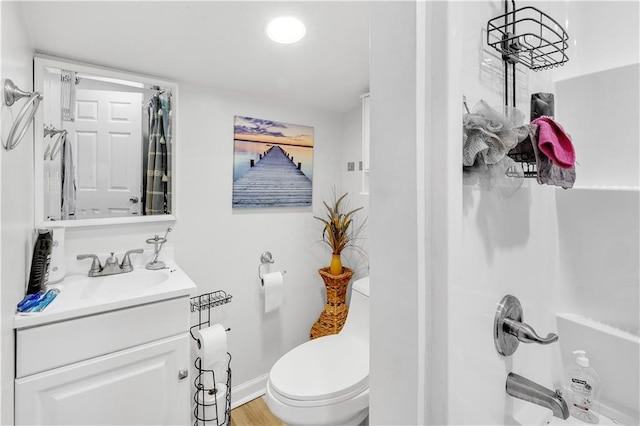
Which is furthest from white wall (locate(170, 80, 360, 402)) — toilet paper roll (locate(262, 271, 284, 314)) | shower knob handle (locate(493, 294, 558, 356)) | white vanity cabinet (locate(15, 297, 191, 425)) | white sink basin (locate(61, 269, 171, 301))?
shower knob handle (locate(493, 294, 558, 356))

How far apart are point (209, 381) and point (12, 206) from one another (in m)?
1.29

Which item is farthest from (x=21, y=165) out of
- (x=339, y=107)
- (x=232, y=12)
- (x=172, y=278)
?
(x=339, y=107)

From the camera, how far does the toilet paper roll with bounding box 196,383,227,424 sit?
1.66 m

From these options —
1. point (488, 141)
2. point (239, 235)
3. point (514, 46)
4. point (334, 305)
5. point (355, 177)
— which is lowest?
point (334, 305)

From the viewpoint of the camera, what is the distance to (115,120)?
65.6 inches

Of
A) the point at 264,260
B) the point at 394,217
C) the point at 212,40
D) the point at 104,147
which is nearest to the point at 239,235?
the point at 264,260

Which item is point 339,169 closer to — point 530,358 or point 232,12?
point 232,12

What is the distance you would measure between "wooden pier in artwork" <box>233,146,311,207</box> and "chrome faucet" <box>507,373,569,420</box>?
166 centimetres

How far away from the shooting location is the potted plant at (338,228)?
224cm

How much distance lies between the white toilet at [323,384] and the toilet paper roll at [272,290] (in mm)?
421

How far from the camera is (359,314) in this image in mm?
1800

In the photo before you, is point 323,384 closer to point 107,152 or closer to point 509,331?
point 509,331

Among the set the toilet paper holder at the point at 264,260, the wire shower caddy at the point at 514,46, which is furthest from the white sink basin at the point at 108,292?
the wire shower caddy at the point at 514,46

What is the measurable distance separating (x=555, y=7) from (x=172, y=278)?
1.90 m
